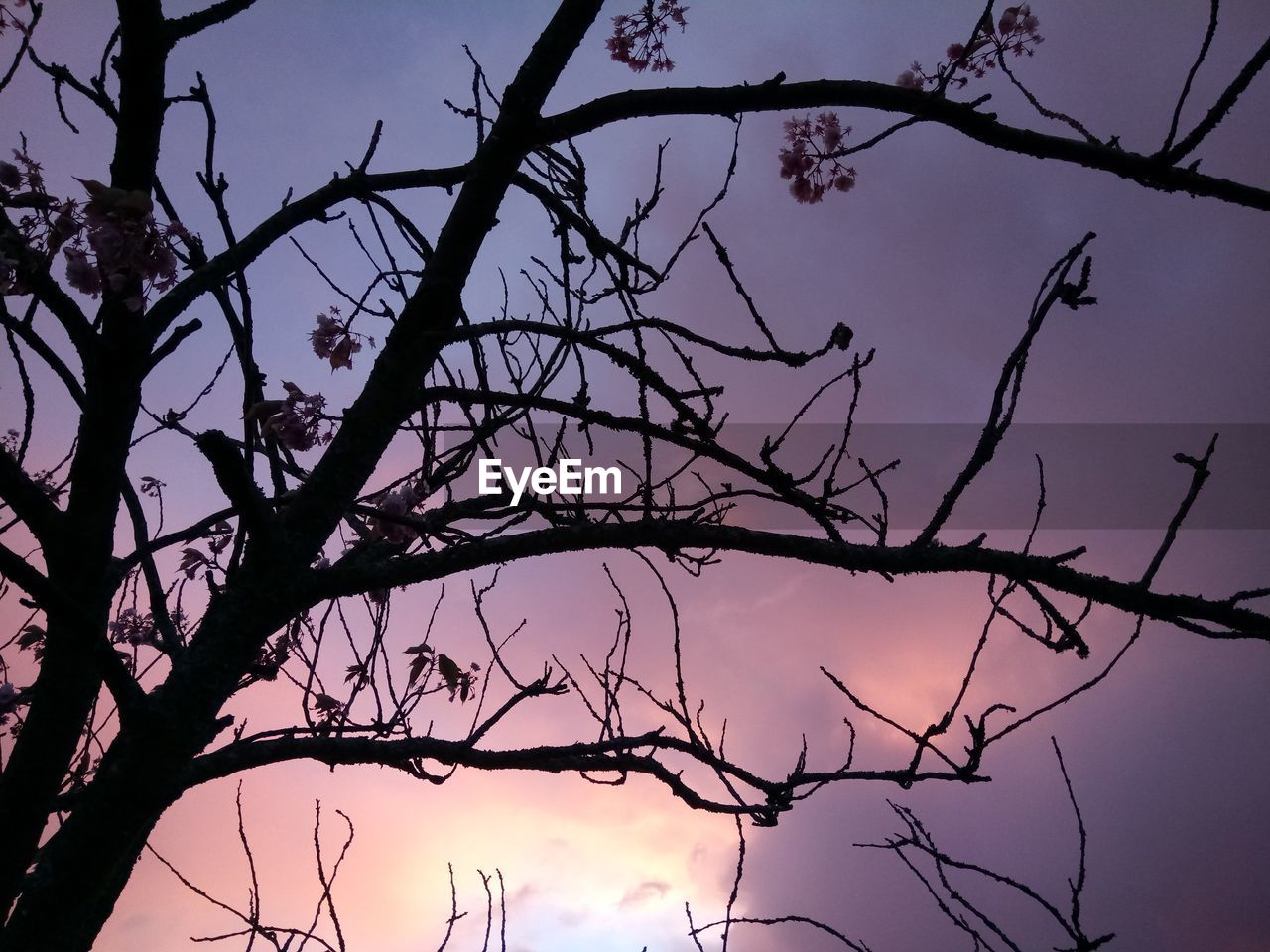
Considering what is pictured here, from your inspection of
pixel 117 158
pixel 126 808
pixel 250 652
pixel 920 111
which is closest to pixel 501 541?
pixel 250 652

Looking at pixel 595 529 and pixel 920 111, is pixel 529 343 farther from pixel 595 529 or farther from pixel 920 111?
pixel 920 111

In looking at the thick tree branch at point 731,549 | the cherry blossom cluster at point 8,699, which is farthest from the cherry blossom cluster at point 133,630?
the thick tree branch at point 731,549

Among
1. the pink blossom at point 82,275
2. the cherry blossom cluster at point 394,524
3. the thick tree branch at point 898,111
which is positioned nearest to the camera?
the thick tree branch at point 898,111

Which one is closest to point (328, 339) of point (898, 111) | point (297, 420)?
point (297, 420)

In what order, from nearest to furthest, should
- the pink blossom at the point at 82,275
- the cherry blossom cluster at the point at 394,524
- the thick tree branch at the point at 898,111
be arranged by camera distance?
the thick tree branch at the point at 898,111
the cherry blossom cluster at the point at 394,524
the pink blossom at the point at 82,275

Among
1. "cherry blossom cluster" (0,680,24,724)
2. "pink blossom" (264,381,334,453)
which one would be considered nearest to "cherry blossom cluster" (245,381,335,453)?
"pink blossom" (264,381,334,453)

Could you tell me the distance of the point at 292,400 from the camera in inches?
136

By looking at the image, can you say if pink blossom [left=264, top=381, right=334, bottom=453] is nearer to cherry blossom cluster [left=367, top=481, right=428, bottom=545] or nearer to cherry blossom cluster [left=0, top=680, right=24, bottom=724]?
cherry blossom cluster [left=367, top=481, right=428, bottom=545]

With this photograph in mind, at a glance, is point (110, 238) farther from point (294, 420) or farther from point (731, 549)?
point (731, 549)

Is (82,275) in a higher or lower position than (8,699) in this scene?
higher

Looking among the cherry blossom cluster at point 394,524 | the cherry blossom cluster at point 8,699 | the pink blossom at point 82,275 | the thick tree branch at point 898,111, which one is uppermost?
the thick tree branch at point 898,111

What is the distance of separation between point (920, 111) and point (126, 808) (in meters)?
3.35

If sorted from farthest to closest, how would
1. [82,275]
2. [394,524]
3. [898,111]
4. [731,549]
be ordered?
[82,275] → [394,524] → [898,111] → [731,549]

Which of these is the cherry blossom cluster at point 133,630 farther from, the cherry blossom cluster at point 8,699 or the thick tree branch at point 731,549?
the thick tree branch at point 731,549
